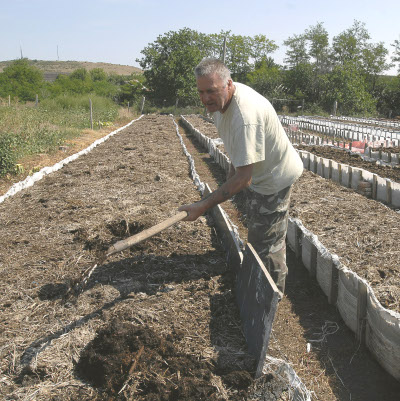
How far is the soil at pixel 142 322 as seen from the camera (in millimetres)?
2322

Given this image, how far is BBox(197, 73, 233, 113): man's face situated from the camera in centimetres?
245

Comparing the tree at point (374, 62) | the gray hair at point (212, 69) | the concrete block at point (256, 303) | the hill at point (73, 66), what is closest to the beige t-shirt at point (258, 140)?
the gray hair at point (212, 69)

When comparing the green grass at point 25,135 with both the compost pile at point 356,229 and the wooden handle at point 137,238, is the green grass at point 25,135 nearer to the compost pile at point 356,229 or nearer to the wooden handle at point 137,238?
the compost pile at point 356,229

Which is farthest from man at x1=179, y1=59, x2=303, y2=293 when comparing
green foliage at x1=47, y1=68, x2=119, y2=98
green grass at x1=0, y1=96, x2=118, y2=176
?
green foliage at x1=47, y1=68, x2=119, y2=98

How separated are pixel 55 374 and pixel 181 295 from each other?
1.15m

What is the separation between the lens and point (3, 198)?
596cm

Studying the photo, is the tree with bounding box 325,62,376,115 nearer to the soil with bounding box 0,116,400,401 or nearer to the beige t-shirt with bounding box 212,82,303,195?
the soil with bounding box 0,116,400,401

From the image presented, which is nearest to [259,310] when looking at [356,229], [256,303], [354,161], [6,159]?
[256,303]

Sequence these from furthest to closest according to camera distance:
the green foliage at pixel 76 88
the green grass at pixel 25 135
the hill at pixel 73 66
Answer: the hill at pixel 73 66 < the green foliage at pixel 76 88 < the green grass at pixel 25 135

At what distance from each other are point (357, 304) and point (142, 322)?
1.59 metres

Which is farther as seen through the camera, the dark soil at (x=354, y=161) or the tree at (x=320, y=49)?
the tree at (x=320, y=49)

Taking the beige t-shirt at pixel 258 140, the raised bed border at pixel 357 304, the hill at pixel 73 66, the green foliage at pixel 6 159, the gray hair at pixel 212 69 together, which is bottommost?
the raised bed border at pixel 357 304

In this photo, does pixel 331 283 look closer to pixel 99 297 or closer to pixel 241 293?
pixel 241 293

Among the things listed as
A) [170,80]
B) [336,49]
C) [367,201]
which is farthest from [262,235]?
[336,49]
